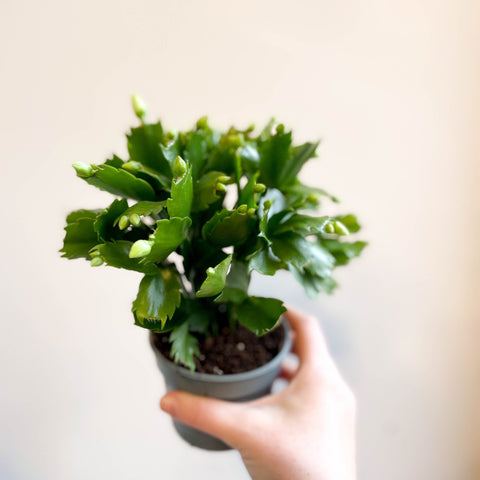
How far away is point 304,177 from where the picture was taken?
112 cm

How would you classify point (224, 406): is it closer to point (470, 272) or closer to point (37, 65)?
point (470, 272)

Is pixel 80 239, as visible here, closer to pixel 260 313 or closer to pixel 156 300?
pixel 156 300

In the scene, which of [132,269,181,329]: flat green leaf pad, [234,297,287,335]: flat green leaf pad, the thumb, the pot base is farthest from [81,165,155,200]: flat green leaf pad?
the pot base

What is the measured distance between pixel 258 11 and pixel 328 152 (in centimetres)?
37

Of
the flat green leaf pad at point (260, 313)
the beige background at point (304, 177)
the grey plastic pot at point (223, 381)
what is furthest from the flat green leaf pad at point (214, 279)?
the beige background at point (304, 177)

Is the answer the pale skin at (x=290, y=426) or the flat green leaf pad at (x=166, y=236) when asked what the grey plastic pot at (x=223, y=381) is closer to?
the pale skin at (x=290, y=426)

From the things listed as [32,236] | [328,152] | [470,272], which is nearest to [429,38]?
[328,152]

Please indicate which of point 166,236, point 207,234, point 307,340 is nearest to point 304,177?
point 307,340

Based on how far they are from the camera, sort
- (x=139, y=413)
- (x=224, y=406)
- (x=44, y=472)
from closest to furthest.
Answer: (x=224, y=406)
(x=44, y=472)
(x=139, y=413)

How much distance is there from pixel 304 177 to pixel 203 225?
1.71ft

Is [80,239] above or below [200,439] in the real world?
above

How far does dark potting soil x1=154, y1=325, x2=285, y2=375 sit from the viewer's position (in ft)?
2.55

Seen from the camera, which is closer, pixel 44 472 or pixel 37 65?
pixel 44 472

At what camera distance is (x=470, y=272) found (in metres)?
1.09
